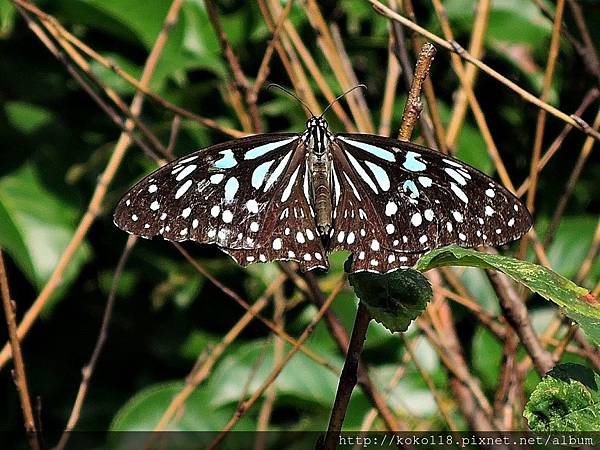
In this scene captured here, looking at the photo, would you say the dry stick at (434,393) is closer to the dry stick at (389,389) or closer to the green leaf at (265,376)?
the dry stick at (389,389)

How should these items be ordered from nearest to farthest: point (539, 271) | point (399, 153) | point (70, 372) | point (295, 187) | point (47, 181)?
point (539, 271)
point (399, 153)
point (295, 187)
point (47, 181)
point (70, 372)

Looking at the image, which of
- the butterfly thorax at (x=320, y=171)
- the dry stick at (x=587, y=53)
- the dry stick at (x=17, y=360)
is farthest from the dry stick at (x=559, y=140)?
the dry stick at (x=17, y=360)

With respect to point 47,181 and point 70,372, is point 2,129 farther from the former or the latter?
point 70,372

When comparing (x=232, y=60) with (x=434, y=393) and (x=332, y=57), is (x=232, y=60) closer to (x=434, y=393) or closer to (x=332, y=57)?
(x=332, y=57)

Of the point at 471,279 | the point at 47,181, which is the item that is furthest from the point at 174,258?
the point at 471,279

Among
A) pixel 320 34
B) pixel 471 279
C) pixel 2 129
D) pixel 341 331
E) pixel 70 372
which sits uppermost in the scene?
pixel 320 34

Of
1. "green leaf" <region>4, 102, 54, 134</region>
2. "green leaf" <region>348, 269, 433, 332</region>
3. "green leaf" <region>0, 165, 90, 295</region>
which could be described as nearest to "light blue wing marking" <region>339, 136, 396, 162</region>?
"green leaf" <region>348, 269, 433, 332</region>

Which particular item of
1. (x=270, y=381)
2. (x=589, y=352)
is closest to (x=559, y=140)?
(x=589, y=352)
